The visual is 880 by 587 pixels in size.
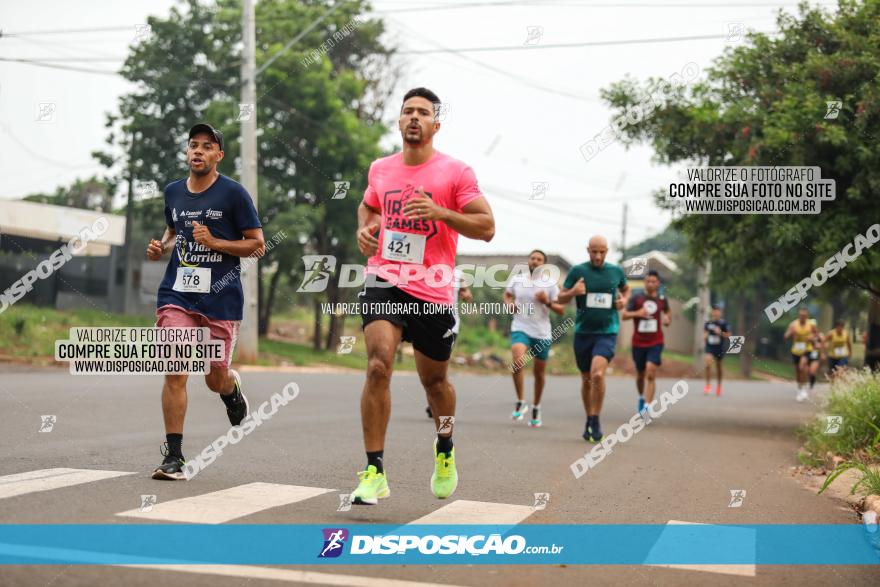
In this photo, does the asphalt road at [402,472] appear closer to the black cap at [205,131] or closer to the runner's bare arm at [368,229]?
the runner's bare arm at [368,229]

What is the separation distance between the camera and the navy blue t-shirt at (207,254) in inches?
277

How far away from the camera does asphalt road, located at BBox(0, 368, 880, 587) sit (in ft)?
15.3

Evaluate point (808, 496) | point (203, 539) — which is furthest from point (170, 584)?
point (808, 496)

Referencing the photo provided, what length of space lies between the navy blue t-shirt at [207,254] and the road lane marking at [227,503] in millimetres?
1308

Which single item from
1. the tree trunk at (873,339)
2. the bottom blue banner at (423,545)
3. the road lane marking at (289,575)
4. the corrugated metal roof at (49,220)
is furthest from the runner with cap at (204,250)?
the corrugated metal roof at (49,220)

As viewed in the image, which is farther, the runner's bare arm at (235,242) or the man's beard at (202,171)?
the man's beard at (202,171)

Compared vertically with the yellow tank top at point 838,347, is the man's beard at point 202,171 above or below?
above

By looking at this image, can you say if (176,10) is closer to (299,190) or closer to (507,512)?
(299,190)

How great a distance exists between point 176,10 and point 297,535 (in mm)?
32533

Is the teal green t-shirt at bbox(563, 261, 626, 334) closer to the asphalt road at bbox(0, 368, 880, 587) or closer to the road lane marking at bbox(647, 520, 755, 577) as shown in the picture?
the asphalt road at bbox(0, 368, 880, 587)

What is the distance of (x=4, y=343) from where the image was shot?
833 inches

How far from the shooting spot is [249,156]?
23.4 m

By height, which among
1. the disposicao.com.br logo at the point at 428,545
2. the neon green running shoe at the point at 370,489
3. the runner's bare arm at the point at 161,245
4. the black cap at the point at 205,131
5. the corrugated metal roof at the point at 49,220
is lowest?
the disposicao.com.br logo at the point at 428,545

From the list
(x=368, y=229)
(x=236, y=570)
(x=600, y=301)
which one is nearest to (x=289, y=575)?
(x=236, y=570)
